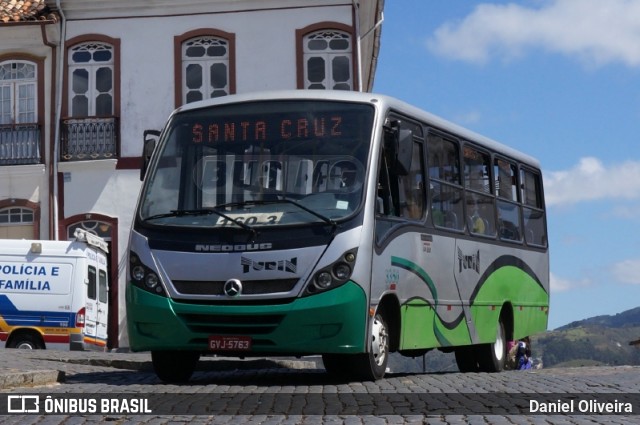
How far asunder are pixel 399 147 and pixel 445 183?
234 cm

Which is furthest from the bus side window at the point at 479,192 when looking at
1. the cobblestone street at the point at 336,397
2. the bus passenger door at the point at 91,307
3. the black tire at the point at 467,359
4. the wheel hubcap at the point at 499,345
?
the bus passenger door at the point at 91,307

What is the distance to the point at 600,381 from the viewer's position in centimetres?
1325

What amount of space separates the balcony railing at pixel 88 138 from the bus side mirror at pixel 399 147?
1853 cm

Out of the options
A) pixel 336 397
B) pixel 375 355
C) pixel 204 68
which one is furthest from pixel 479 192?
pixel 204 68

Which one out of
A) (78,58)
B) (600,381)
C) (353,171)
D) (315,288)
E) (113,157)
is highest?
(78,58)

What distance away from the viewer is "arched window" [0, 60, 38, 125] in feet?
104

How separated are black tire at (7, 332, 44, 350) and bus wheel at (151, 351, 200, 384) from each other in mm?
13169

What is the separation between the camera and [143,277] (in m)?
12.6

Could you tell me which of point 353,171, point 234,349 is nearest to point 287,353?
point 234,349

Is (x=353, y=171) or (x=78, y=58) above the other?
(x=78, y=58)

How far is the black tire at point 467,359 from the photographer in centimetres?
1755

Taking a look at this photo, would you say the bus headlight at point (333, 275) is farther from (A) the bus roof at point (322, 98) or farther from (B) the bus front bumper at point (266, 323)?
(A) the bus roof at point (322, 98)

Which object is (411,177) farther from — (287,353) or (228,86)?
(228,86)

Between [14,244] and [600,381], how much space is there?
637 inches
